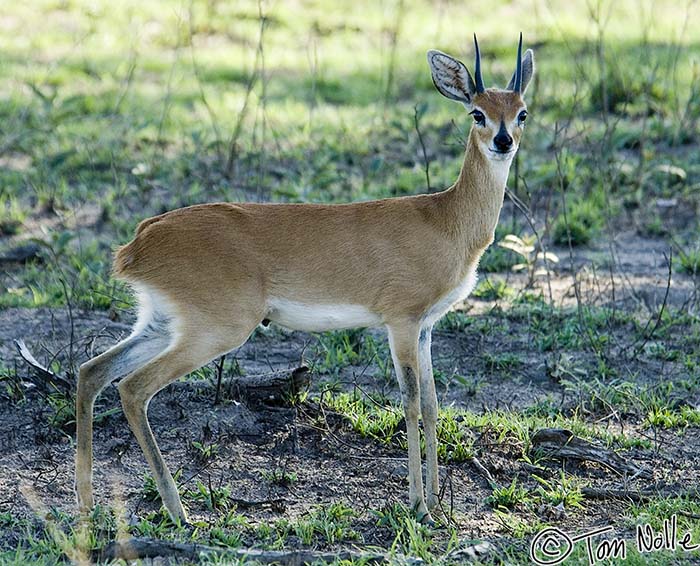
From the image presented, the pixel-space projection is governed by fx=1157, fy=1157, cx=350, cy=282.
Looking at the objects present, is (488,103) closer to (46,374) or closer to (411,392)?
(411,392)

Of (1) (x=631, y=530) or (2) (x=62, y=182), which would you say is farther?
(2) (x=62, y=182)

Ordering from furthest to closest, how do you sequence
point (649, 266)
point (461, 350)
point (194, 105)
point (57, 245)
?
point (194, 105), point (649, 266), point (57, 245), point (461, 350)

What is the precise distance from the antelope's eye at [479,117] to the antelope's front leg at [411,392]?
0.97 metres

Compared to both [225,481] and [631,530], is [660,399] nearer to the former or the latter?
[631,530]

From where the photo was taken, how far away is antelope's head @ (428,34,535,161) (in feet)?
16.4

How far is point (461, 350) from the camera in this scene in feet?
21.2

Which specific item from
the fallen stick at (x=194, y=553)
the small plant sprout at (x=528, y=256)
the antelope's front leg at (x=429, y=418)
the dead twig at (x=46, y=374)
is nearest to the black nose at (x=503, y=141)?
the antelope's front leg at (x=429, y=418)

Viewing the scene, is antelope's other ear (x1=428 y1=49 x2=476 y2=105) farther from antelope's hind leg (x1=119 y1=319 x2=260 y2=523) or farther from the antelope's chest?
antelope's hind leg (x1=119 y1=319 x2=260 y2=523)

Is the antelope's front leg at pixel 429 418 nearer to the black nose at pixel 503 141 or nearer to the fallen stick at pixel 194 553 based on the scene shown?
the fallen stick at pixel 194 553

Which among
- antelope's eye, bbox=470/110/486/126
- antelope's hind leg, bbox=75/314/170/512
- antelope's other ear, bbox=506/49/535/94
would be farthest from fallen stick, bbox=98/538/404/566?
antelope's other ear, bbox=506/49/535/94

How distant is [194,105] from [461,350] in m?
4.90

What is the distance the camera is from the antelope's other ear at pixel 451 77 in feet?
16.9

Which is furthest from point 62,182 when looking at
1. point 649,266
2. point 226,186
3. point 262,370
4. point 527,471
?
point 527,471

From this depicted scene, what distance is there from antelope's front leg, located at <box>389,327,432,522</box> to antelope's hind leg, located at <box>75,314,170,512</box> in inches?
37.9
